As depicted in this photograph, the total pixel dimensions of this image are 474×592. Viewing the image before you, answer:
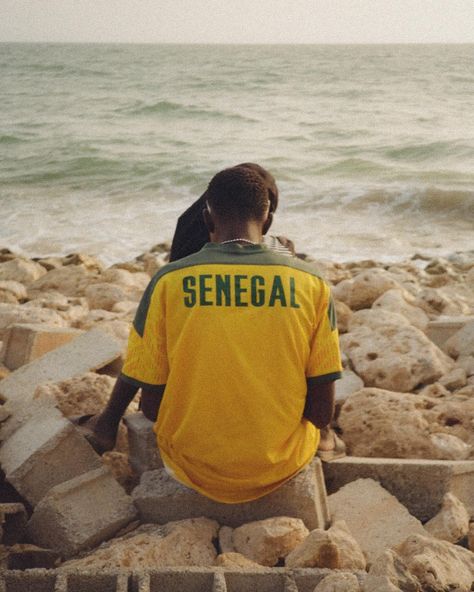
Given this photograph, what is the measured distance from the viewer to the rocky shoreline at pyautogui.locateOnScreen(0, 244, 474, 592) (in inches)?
86.9

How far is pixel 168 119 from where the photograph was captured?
73.2 ft

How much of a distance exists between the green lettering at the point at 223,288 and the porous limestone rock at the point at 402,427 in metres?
1.27

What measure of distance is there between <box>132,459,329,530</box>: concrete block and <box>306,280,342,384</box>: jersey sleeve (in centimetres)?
39

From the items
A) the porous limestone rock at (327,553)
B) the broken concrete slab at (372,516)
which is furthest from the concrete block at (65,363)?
the porous limestone rock at (327,553)

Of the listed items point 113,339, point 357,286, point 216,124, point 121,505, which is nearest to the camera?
point 121,505

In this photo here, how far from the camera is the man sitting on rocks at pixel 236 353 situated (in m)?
2.29

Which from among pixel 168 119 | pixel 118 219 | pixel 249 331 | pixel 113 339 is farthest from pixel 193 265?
pixel 168 119

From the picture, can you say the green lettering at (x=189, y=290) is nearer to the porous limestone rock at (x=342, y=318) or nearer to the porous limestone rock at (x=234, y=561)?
the porous limestone rock at (x=234, y=561)

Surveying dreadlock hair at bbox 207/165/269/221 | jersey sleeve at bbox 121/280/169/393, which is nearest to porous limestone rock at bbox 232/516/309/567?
jersey sleeve at bbox 121/280/169/393

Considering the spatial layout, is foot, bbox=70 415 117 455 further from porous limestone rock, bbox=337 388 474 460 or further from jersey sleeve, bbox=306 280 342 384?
porous limestone rock, bbox=337 388 474 460

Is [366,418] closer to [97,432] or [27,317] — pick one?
[97,432]

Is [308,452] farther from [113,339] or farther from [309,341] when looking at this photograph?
[113,339]

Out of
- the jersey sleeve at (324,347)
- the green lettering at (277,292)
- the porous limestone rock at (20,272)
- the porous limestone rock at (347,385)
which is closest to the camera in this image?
the green lettering at (277,292)

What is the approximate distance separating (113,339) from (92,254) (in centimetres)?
571
